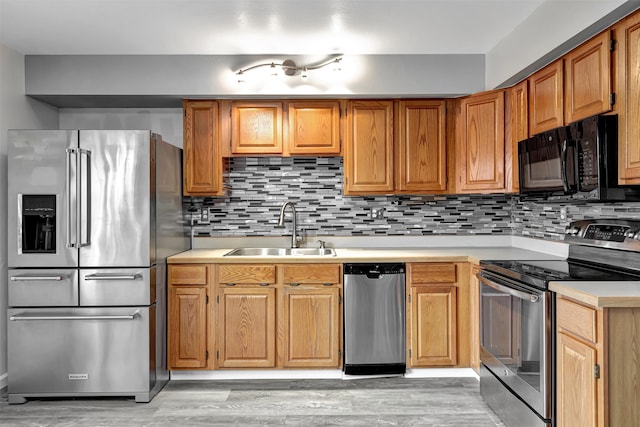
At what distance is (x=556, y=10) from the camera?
8.64 ft

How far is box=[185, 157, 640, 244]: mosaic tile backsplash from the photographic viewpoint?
13.4 ft

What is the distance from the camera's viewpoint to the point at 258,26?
3088mm

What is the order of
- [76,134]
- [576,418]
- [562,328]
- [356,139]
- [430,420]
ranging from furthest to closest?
[356,139] < [76,134] < [430,420] < [562,328] < [576,418]

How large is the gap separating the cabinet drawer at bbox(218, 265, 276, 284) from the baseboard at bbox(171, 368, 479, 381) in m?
0.65

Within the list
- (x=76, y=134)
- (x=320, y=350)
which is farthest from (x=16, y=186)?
(x=320, y=350)

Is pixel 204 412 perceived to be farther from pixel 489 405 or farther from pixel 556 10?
pixel 556 10

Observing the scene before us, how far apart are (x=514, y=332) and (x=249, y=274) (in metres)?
1.75

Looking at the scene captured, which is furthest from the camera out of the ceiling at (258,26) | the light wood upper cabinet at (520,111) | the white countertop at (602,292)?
the light wood upper cabinet at (520,111)

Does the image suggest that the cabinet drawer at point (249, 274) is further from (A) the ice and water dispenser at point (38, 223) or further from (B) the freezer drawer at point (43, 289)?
(A) the ice and water dispenser at point (38, 223)

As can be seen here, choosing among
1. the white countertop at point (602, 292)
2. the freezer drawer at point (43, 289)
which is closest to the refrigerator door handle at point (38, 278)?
the freezer drawer at point (43, 289)

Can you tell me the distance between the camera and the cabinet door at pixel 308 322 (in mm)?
3447

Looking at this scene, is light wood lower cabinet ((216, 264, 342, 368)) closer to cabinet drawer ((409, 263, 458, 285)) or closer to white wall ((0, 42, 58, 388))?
cabinet drawer ((409, 263, 458, 285))

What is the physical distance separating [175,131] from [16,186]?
4.34 ft

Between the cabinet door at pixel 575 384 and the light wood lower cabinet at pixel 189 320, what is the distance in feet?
7.29
